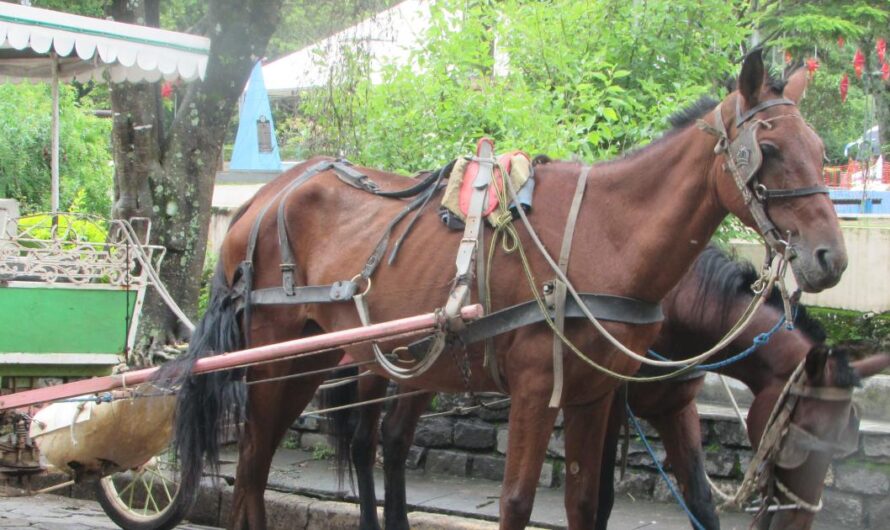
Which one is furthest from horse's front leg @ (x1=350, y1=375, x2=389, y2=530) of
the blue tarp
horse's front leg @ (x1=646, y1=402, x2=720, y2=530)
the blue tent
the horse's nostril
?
the blue tent

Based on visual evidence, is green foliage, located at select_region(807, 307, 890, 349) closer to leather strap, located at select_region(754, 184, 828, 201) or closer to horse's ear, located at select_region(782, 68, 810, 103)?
horse's ear, located at select_region(782, 68, 810, 103)

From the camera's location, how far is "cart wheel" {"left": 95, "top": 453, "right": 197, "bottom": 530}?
5.90m

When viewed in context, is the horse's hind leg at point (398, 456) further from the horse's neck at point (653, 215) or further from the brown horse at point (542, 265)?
the horse's neck at point (653, 215)

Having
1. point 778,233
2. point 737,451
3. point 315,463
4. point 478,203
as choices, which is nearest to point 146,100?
point 315,463

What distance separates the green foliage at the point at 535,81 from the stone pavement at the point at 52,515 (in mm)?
3194

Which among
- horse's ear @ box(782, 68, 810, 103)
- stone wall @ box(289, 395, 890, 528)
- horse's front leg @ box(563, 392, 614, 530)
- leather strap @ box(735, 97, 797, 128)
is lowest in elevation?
stone wall @ box(289, 395, 890, 528)

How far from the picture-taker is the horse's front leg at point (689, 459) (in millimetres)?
4961

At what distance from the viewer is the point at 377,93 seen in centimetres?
807

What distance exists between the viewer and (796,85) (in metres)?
3.77

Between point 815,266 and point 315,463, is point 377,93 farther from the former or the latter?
point 815,266

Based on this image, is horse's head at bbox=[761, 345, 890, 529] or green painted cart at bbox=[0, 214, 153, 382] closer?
horse's head at bbox=[761, 345, 890, 529]

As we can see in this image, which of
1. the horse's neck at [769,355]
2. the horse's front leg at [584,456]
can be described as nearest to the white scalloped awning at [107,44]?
the horse's front leg at [584,456]

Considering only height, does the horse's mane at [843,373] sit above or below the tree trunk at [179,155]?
below

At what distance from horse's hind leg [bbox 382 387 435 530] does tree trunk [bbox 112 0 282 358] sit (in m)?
2.50
